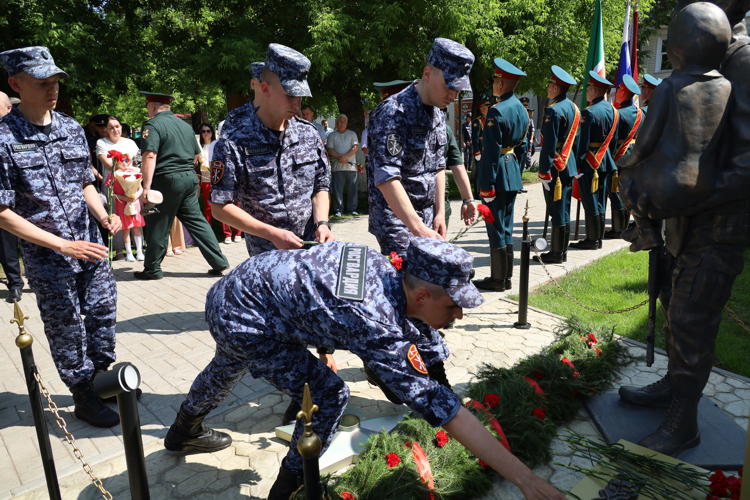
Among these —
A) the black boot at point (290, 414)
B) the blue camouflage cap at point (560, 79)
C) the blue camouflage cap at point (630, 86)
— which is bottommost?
the black boot at point (290, 414)

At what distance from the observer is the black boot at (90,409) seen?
3.65 meters

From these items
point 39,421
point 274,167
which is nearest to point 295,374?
point 39,421

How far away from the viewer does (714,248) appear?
275 cm

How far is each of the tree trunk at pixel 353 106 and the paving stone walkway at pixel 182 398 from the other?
788 centimetres

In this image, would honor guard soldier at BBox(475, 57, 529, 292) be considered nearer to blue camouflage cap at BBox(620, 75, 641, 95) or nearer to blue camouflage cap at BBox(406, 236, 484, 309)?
blue camouflage cap at BBox(620, 75, 641, 95)

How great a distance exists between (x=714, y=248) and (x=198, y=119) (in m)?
24.3

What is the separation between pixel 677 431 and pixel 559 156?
4998mm

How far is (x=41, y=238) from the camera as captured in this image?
125 inches

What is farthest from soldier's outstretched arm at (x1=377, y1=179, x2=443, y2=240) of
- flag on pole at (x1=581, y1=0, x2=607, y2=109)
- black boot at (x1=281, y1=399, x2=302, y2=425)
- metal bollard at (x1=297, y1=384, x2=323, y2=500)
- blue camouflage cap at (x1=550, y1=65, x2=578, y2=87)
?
flag on pole at (x1=581, y1=0, x2=607, y2=109)

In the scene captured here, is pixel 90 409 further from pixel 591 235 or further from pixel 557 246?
pixel 591 235

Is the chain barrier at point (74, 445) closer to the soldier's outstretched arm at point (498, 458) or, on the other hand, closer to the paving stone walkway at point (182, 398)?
the paving stone walkway at point (182, 398)

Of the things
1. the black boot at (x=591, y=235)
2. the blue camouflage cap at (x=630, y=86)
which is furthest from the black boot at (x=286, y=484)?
the blue camouflage cap at (x=630, y=86)

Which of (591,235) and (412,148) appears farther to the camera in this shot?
(591,235)

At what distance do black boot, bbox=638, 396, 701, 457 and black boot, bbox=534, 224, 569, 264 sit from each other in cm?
464
